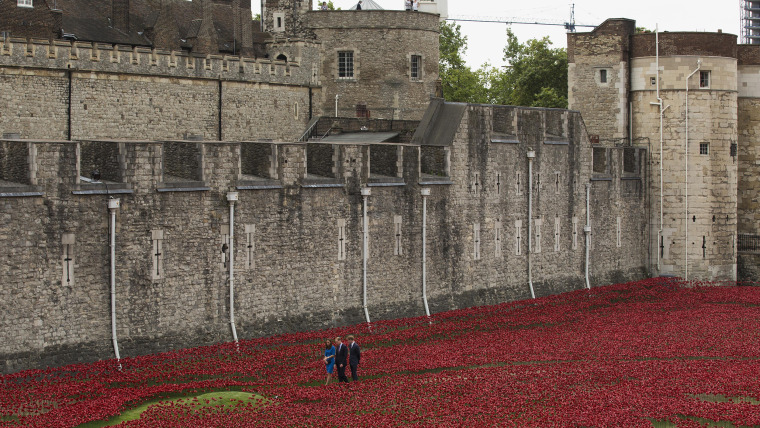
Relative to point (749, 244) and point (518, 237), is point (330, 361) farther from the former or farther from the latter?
point (749, 244)

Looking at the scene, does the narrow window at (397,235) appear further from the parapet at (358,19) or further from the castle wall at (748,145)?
the parapet at (358,19)

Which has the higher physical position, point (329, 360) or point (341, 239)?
point (341, 239)

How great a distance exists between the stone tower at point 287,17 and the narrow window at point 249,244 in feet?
85.9

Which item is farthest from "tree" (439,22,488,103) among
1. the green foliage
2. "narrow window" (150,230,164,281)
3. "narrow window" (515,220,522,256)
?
"narrow window" (150,230,164,281)

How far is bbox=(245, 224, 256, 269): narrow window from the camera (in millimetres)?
27781

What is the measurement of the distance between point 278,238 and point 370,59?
85.8 ft

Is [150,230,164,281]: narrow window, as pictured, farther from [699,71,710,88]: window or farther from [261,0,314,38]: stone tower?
[261,0,314,38]: stone tower

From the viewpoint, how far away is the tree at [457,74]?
7619cm

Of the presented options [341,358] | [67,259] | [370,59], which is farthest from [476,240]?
[370,59]

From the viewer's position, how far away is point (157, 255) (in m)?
25.6

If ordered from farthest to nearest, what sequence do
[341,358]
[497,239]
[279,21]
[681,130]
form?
1. [279,21]
2. [681,130]
3. [497,239]
4. [341,358]

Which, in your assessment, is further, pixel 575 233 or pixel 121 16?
pixel 121 16

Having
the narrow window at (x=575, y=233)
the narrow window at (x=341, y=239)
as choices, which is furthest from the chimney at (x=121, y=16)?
the narrow window at (x=341, y=239)

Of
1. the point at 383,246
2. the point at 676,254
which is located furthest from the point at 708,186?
the point at 383,246
